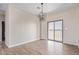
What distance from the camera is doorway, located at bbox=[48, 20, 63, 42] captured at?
243cm

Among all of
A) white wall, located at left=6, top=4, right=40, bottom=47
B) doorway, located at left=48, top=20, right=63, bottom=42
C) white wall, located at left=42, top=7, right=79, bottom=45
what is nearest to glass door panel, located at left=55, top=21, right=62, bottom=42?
doorway, located at left=48, top=20, right=63, bottom=42

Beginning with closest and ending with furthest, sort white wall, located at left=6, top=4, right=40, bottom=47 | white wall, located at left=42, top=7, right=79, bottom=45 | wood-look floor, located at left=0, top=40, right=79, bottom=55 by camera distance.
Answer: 1. wood-look floor, located at left=0, top=40, right=79, bottom=55
2. white wall, located at left=42, top=7, right=79, bottom=45
3. white wall, located at left=6, top=4, right=40, bottom=47

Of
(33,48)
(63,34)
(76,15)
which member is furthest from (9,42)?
(76,15)

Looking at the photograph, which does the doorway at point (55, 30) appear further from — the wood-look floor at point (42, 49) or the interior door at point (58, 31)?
the wood-look floor at point (42, 49)

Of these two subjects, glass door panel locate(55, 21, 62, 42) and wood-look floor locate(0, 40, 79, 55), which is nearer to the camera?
wood-look floor locate(0, 40, 79, 55)

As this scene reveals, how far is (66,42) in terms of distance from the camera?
8.00 feet

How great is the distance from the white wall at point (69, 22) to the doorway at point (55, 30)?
3.4 inches

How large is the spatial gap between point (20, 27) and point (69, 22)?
127 centimetres

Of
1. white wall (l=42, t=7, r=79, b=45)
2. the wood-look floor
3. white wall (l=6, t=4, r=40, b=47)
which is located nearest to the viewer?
the wood-look floor

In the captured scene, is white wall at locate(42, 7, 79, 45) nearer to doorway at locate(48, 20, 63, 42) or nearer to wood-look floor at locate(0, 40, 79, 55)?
doorway at locate(48, 20, 63, 42)

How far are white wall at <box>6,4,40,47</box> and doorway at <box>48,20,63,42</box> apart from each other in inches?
13.1

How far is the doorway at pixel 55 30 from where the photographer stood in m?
2.43

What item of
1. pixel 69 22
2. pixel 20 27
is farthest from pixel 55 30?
pixel 20 27

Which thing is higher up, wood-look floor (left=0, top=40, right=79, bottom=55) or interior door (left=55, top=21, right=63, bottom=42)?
interior door (left=55, top=21, right=63, bottom=42)
